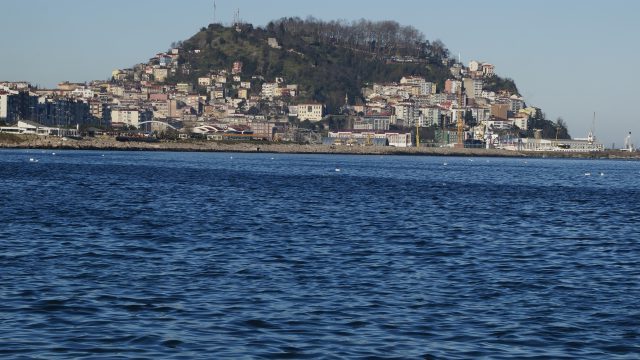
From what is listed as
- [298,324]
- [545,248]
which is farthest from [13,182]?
[298,324]

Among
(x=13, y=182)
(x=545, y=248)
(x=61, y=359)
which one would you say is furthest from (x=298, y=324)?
(x=13, y=182)

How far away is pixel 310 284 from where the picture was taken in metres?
20.7

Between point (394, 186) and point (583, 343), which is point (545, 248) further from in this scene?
point (394, 186)

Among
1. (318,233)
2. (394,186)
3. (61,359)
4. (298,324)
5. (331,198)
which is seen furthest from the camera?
(394,186)

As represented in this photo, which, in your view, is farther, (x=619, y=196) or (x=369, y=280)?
(x=619, y=196)

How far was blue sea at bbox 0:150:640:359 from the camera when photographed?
15211mm

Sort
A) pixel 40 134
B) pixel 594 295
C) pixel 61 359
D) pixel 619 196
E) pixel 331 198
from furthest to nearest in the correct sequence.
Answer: pixel 40 134, pixel 619 196, pixel 331 198, pixel 594 295, pixel 61 359

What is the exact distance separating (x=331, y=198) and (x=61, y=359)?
39.1 meters

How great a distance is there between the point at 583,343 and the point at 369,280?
6.45 m

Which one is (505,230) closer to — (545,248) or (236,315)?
(545,248)

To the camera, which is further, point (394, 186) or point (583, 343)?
point (394, 186)

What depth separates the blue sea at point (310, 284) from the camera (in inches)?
599

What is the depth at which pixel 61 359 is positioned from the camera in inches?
546

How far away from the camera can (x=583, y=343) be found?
15703 mm
